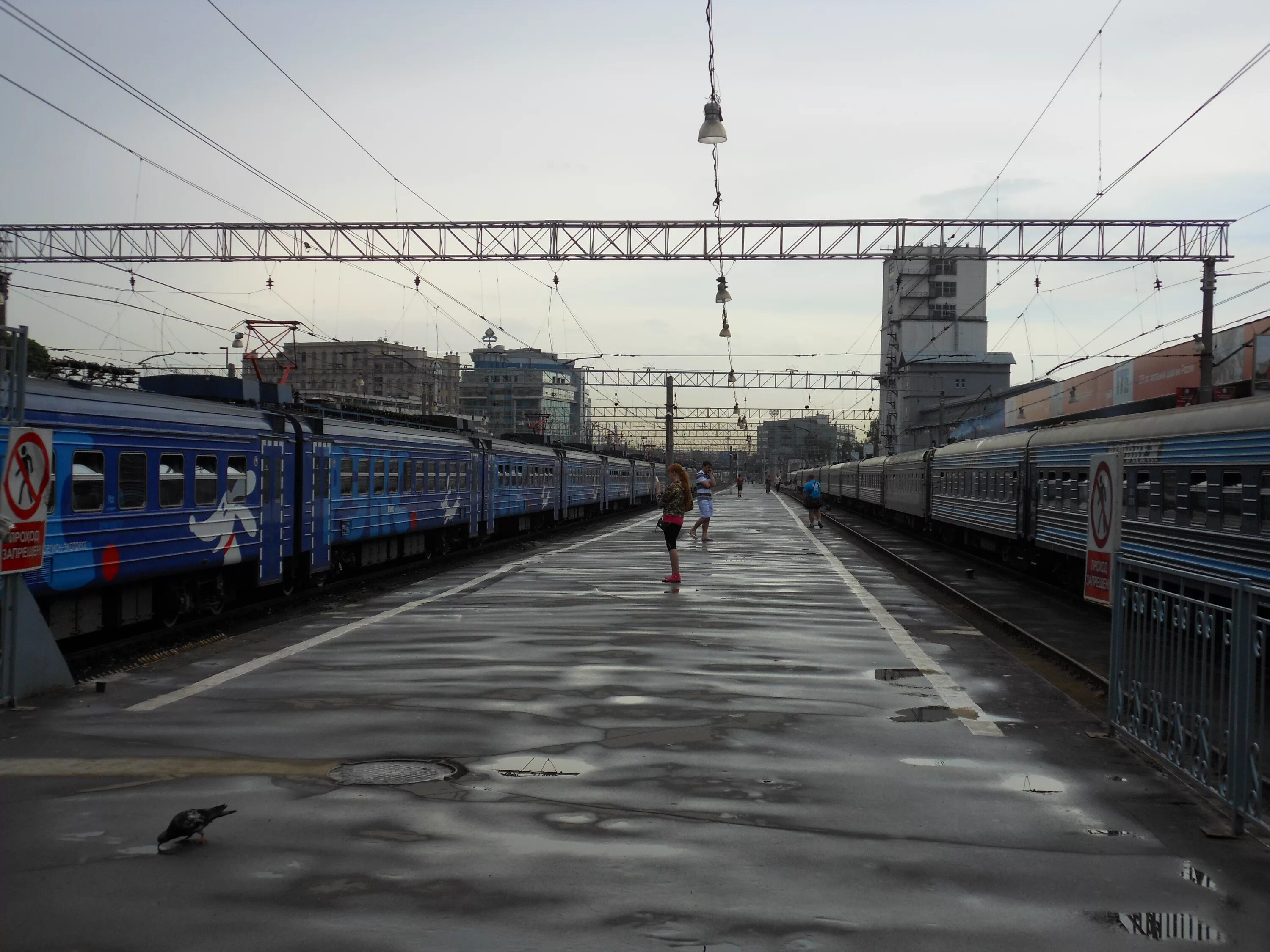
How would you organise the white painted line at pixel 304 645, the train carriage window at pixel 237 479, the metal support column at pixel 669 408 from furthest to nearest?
the metal support column at pixel 669 408 → the train carriage window at pixel 237 479 → the white painted line at pixel 304 645

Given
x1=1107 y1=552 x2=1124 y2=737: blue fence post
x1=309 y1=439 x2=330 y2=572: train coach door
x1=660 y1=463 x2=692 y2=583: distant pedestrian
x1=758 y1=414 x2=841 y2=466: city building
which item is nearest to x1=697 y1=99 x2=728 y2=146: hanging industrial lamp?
x1=660 y1=463 x2=692 y2=583: distant pedestrian

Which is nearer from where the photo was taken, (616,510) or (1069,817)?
(1069,817)

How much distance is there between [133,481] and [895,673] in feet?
27.3

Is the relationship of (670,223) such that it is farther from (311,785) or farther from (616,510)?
(616,510)

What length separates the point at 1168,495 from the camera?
1561 centimetres

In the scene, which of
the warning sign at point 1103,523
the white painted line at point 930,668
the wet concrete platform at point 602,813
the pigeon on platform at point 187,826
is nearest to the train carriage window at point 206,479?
the wet concrete platform at point 602,813

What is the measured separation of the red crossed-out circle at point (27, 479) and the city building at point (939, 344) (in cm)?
9900

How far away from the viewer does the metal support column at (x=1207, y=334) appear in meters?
25.1

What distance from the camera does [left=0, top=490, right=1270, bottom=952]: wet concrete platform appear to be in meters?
4.74

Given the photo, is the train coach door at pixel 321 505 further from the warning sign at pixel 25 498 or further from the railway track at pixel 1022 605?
the railway track at pixel 1022 605

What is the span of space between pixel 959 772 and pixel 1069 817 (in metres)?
0.94

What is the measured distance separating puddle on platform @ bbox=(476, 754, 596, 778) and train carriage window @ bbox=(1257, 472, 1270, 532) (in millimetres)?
8535

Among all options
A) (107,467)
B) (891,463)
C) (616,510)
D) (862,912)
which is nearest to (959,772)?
(862,912)

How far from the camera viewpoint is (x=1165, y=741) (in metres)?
7.47
